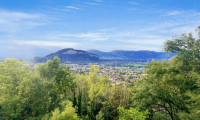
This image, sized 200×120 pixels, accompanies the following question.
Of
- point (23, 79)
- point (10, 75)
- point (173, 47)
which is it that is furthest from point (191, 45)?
point (10, 75)

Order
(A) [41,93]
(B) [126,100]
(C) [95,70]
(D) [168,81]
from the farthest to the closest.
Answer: (C) [95,70] → (B) [126,100] → (A) [41,93] → (D) [168,81]

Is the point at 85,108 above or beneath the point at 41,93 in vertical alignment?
beneath

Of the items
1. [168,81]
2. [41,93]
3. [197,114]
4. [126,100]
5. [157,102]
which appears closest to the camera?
[197,114]

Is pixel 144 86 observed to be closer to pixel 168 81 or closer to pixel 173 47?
pixel 168 81

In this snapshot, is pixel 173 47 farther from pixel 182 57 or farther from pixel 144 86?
pixel 144 86

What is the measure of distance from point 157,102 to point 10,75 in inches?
988

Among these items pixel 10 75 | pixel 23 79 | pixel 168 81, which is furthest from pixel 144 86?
pixel 10 75

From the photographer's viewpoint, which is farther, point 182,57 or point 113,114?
point 113,114

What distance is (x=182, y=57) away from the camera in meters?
19.3

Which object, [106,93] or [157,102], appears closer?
[157,102]

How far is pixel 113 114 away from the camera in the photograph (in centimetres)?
2697

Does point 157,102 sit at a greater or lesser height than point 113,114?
greater

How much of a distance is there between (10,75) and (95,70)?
60.7 feet

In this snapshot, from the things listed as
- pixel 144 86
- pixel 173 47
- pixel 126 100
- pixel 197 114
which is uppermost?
pixel 173 47
